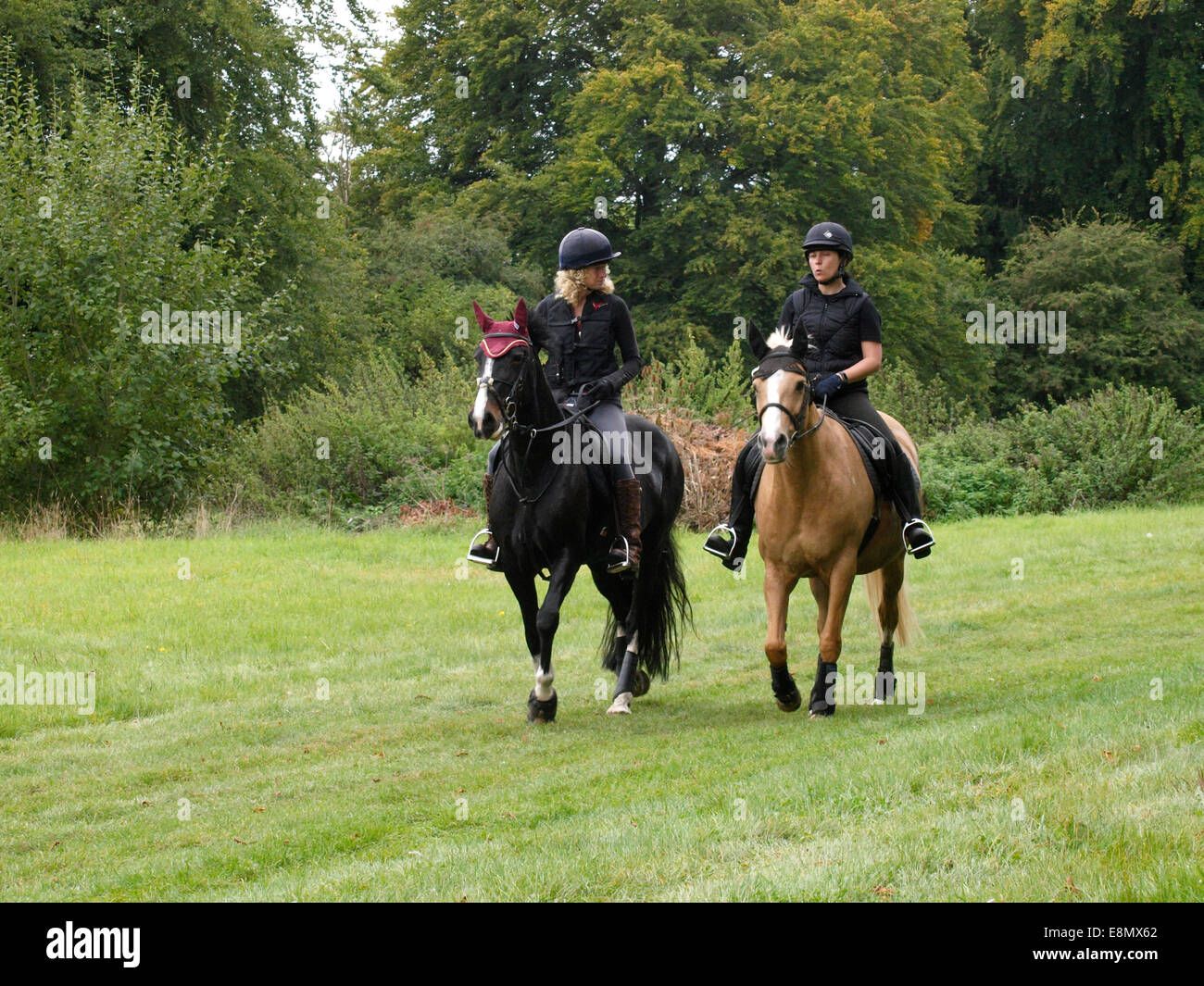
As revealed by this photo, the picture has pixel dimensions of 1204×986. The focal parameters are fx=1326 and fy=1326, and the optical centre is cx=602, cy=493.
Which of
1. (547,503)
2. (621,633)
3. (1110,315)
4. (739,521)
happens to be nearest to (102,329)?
(621,633)

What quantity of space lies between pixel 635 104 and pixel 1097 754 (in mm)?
32886

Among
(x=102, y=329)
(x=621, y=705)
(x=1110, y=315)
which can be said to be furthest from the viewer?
(x=1110, y=315)

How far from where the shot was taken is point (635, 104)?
3700 centimetres

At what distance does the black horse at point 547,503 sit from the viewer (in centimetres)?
893

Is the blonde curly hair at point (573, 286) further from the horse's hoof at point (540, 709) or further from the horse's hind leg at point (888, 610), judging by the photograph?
the horse's hind leg at point (888, 610)

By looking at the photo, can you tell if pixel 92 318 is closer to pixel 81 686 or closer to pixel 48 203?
pixel 48 203

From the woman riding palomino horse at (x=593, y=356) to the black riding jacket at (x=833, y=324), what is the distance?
1295mm

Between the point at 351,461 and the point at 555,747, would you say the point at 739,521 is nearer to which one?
the point at 555,747

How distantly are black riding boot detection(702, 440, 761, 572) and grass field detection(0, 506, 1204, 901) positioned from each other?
3.99 ft

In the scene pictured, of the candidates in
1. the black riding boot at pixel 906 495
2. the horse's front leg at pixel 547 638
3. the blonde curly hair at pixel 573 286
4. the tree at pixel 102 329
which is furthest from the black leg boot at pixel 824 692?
the tree at pixel 102 329

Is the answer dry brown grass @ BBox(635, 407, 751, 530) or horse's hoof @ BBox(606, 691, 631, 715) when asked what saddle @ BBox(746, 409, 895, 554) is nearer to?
horse's hoof @ BBox(606, 691, 631, 715)

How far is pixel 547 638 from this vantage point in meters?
9.52

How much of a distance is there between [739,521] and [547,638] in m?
1.72
